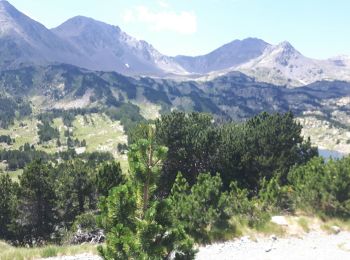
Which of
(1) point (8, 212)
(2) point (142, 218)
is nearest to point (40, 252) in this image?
(2) point (142, 218)

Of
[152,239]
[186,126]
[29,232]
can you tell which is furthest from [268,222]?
[29,232]

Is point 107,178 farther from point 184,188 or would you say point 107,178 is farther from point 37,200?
point 184,188

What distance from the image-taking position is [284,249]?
113 feet

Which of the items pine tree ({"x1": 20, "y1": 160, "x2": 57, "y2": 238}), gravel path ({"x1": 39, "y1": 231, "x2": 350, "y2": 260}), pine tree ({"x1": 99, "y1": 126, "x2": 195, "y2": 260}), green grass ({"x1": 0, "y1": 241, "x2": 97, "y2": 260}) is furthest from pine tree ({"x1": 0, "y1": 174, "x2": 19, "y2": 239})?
pine tree ({"x1": 99, "y1": 126, "x2": 195, "y2": 260})

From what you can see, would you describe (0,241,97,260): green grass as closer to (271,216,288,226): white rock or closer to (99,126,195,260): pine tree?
(99,126,195,260): pine tree

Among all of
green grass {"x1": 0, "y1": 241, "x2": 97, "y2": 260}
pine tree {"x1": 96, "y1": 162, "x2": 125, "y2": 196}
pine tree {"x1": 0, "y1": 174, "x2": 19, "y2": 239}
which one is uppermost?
green grass {"x1": 0, "y1": 241, "x2": 97, "y2": 260}

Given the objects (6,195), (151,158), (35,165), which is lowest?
(6,195)

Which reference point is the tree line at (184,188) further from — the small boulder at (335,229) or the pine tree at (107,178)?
the small boulder at (335,229)

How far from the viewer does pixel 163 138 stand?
229 ft

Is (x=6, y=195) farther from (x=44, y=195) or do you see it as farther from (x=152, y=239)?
(x=152, y=239)

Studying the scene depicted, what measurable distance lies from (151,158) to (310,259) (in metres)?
19.7

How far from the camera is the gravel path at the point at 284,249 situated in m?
32.3

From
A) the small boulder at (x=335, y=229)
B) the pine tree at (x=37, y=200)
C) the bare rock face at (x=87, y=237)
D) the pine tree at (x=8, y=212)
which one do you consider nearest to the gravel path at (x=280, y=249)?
the small boulder at (x=335, y=229)

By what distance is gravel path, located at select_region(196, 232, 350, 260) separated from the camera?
106ft
